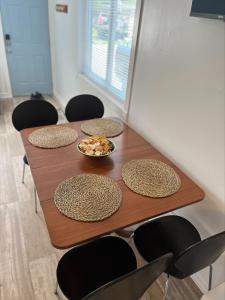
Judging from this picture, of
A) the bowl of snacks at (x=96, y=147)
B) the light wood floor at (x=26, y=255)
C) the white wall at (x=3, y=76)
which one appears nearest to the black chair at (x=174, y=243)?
the light wood floor at (x=26, y=255)

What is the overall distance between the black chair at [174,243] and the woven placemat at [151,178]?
291 millimetres

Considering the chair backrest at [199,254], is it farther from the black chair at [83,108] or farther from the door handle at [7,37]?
the door handle at [7,37]

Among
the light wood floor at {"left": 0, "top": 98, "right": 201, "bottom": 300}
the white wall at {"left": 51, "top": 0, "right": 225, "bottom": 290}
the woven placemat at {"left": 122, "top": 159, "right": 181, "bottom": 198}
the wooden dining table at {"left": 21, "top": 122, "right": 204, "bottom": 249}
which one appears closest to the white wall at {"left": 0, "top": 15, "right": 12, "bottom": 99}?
the light wood floor at {"left": 0, "top": 98, "right": 201, "bottom": 300}

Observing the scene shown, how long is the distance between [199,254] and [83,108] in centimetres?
168

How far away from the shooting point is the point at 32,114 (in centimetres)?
199

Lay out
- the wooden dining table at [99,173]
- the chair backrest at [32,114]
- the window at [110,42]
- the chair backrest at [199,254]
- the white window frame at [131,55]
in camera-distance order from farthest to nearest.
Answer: the window at [110,42] → the chair backrest at [32,114] → the white window frame at [131,55] → the wooden dining table at [99,173] → the chair backrest at [199,254]

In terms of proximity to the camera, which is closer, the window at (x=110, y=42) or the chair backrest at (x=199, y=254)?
the chair backrest at (x=199, y=254)

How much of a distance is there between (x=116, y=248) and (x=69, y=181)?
1.45 feet

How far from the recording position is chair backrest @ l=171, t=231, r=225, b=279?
858 millimetres

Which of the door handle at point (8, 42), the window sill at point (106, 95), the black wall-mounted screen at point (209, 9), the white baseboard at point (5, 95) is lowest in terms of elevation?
the white baseboard at point (5, 95)

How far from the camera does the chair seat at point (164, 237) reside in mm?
1256

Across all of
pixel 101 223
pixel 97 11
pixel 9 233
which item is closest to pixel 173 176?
pixel 101 223

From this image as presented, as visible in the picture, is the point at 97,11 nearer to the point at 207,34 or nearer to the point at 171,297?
the point at 207,34

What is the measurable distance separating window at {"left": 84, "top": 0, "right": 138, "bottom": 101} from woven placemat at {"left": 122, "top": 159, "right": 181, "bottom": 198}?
97 cm
